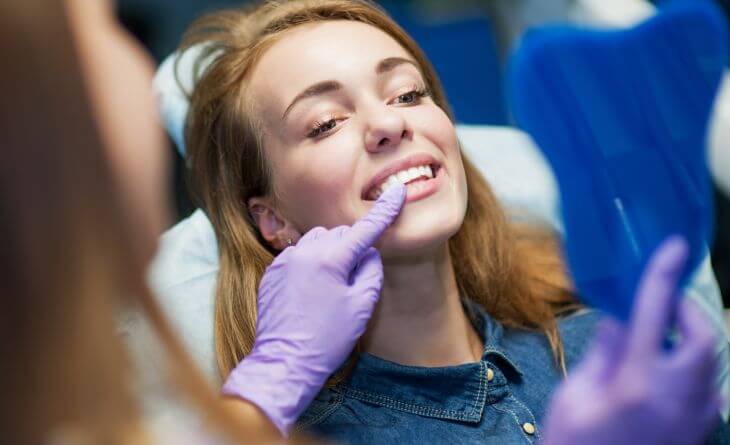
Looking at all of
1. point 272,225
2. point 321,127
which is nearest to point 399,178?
point 321,127

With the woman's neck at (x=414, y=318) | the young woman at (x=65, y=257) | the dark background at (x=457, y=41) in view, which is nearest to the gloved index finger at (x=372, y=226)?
the woman's neck at (x=414, y=318)

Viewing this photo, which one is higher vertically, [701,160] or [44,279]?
[44,279]

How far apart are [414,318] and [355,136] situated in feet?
1.01

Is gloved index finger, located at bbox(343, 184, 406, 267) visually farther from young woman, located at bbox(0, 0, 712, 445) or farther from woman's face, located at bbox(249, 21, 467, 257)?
young woman, located at bbox(0, 0, 712, 445)

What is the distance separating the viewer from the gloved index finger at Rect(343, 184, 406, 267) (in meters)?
1.24

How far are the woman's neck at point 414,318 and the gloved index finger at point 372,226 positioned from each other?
14cm

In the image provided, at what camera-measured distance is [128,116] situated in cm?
86

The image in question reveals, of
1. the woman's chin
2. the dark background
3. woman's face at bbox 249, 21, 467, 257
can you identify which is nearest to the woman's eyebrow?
woman's face at bbox 249, 21, 467, 257

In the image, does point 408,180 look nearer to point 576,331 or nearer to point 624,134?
point 624,134

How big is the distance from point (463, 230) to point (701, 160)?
1.90 feet

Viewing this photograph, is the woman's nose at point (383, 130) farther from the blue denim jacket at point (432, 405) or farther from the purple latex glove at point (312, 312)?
the blue denim jacket at point (432, 405)

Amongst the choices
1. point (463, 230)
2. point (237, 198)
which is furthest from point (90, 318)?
point (463, 230)

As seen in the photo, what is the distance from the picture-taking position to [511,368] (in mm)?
1419

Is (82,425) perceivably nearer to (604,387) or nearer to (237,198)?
(604,387)
